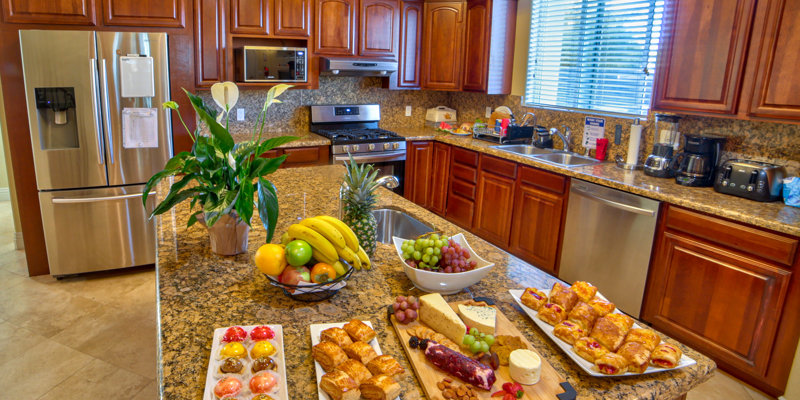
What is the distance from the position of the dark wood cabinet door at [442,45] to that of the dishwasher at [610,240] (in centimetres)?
191

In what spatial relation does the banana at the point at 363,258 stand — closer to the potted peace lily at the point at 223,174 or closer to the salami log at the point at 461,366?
the potted peace lily at the point at 223,174

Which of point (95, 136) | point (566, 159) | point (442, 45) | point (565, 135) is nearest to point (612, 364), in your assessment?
point (566, 159)

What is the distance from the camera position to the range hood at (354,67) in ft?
13.9

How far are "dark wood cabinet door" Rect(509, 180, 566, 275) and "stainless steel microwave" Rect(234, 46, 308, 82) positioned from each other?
202cm

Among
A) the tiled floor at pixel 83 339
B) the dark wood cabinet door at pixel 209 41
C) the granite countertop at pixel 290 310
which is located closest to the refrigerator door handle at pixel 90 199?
the tiled floor at pixel 83 339

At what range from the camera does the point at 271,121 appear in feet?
15.2

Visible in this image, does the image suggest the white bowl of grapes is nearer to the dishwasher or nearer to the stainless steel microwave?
the dishwasher

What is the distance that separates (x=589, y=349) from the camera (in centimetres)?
116

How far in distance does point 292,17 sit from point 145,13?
3.60 ft

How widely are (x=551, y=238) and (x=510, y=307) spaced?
7.47 feet

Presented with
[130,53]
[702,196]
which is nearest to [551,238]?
[702,196]

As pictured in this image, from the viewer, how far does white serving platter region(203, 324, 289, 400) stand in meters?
0.99

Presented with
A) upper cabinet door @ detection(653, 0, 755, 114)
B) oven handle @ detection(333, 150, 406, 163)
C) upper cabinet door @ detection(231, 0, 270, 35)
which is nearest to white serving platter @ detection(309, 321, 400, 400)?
upper cabinet door @ detection(653, 0, 755, 114)

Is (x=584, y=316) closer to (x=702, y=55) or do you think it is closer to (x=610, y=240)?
(x=610, y=240)
